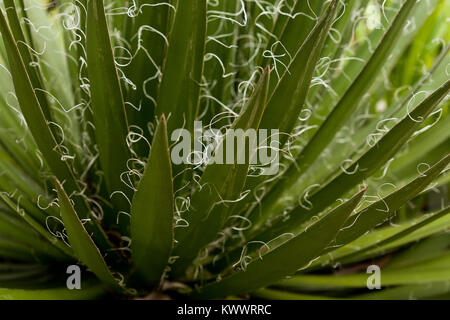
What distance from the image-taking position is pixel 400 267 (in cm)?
88

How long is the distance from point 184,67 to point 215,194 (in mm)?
158

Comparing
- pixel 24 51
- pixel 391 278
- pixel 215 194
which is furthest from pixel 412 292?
pixel 24 51

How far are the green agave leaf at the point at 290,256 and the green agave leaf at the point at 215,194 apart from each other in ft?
0.20

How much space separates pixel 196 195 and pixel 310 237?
5.5 inches

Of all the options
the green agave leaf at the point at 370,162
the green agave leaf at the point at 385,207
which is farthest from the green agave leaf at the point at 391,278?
the green agave leaf at the point at 385,207

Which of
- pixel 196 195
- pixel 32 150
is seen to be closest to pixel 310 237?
pixel 196 195

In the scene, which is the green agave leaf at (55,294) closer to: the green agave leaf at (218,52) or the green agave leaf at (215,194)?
the green agave leaf at (215,194)

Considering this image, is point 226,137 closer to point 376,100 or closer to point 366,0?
point 366,0

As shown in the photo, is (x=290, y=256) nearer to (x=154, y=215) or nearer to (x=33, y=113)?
(x=154, y=215)

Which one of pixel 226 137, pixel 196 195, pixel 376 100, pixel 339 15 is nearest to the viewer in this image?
pixel 226 137

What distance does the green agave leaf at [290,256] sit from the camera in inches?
20.5

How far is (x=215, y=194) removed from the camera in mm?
576

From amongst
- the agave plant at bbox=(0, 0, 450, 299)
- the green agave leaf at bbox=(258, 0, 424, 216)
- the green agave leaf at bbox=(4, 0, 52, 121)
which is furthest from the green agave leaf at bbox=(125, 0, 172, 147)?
the green agave leaf at bbox=(258, 0, 424, 216)

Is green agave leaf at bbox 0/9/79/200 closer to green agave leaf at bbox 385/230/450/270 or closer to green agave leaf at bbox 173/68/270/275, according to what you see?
green agave leaf at bbox 173/68/270/275
